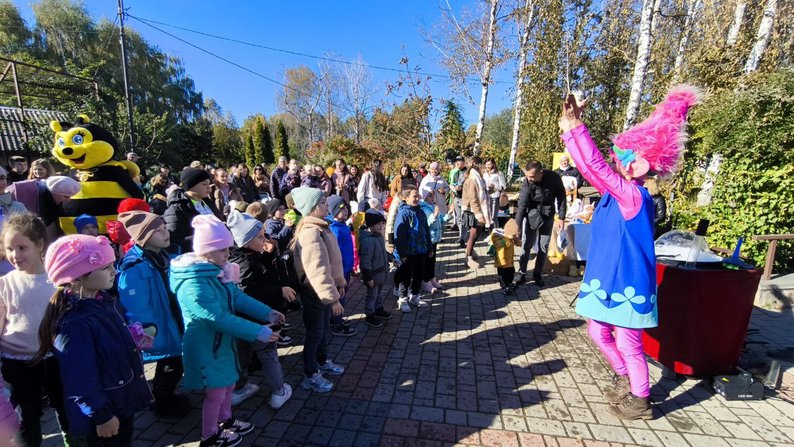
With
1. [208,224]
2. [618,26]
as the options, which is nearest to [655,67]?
[618,26]

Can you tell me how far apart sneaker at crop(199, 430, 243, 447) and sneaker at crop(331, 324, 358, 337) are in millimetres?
1803

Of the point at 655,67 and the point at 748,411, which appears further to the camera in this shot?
the point at 655,67

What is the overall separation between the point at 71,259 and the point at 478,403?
2.89m

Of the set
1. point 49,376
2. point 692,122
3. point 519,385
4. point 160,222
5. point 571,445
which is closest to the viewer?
point 49,376

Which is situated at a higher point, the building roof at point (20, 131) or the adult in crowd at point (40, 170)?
the building roof at point (20, 131)

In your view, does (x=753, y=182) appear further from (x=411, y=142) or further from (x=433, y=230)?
(x=411, y=142)

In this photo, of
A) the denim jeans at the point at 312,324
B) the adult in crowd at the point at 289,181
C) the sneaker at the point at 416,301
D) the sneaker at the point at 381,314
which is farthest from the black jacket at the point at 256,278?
the adult in crowd at the point at 289,181

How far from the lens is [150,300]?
8.57 ft

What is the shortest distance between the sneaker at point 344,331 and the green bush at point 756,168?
5.87 meters

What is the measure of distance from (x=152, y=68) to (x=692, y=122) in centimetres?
3577

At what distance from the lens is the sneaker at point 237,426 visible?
2641 mm

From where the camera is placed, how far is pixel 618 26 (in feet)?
51.8

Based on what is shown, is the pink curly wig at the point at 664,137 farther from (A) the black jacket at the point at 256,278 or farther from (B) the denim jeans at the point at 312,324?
(A) the black jacket at the point at 256,278

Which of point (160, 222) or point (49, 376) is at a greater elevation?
point (160, 222)
